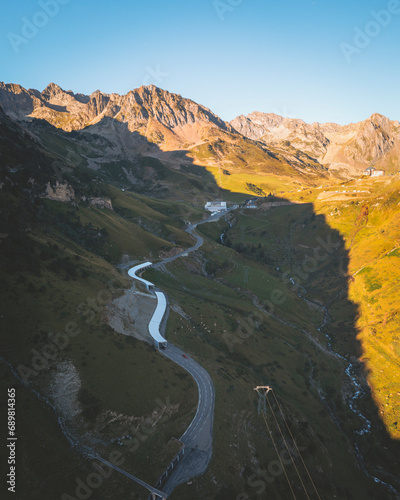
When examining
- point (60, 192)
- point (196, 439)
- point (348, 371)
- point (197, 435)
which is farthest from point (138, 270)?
point (348, 371)

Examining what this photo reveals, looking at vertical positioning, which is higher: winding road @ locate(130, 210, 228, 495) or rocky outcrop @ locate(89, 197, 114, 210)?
rocky outcrop @ locate(89, 197, 114, 210)

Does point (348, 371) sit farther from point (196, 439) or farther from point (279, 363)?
point (196, 439)

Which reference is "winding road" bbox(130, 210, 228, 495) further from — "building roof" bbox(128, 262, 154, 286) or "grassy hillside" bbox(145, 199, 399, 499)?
"building roof" bbox(128, 262, 154, 286)

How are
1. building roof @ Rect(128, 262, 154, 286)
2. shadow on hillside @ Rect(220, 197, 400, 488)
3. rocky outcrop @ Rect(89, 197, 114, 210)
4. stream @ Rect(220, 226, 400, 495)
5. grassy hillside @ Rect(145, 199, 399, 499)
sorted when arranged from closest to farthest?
grassy hillside @ Rect(145, 199, 399, 499) → stream @ Rect(220, 226, 400, 495) → shadow on hillside @ Rect(220, 197, 400, 488) → building roof @ Rect(128, 262, 154, 286) → rocky outcrop @ Rect(89, 197, 114, 210)

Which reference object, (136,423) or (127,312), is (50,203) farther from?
(136,423)

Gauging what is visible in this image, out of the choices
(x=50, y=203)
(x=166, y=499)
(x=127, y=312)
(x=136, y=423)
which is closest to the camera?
(x=166, y=499)

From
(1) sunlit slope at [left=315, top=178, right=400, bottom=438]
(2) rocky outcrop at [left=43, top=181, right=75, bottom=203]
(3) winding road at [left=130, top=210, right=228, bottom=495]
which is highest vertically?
(1) sunlit slope at [left=315, top=178, right=400, bottom=438]

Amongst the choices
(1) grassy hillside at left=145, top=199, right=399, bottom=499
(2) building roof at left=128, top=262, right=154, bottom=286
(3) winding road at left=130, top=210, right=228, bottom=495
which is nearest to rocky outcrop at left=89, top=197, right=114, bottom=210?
(2) building roof at left=128, top=262, right=154, bottom=286

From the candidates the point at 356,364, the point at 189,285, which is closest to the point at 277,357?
the point at 356,364
